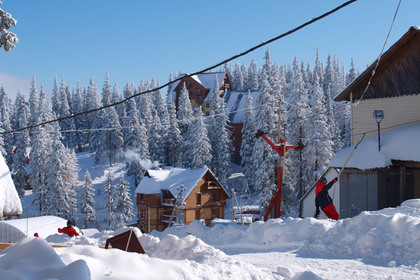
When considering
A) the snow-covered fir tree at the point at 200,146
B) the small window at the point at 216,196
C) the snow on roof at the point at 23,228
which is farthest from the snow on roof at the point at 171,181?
the snow on roof at the point at 23,228

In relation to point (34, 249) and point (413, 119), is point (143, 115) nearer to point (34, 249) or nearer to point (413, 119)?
point (413, 119)

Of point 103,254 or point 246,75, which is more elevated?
point 246,75

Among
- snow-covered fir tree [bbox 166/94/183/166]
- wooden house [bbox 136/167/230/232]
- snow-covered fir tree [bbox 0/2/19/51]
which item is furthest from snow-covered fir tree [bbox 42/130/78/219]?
snow-covered fir tree [bbox 0/2/19/51]

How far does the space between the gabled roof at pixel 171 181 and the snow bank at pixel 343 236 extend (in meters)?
30.1

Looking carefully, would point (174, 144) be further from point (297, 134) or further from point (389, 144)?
point (389, 144)

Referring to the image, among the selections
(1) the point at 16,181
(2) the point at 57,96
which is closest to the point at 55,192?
(1) the point at 16,181

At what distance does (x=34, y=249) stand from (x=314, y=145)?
112 ft

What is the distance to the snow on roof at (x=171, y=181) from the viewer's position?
4169 centimetres

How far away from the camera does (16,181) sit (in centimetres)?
5609

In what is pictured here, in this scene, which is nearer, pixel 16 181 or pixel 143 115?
pixel 16 181

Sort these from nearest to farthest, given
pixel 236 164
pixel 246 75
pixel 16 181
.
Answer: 1. pixel 16 181
2. pixel 236 164
3. pixel 246 75

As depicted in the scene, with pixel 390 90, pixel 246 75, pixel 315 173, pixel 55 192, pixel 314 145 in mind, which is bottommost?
pixel 55 192

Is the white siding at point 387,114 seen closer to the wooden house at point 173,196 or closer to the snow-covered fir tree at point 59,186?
the wooden house at point 173,196

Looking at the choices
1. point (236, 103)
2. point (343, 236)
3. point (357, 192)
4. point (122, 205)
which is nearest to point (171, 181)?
point (122, 205)
